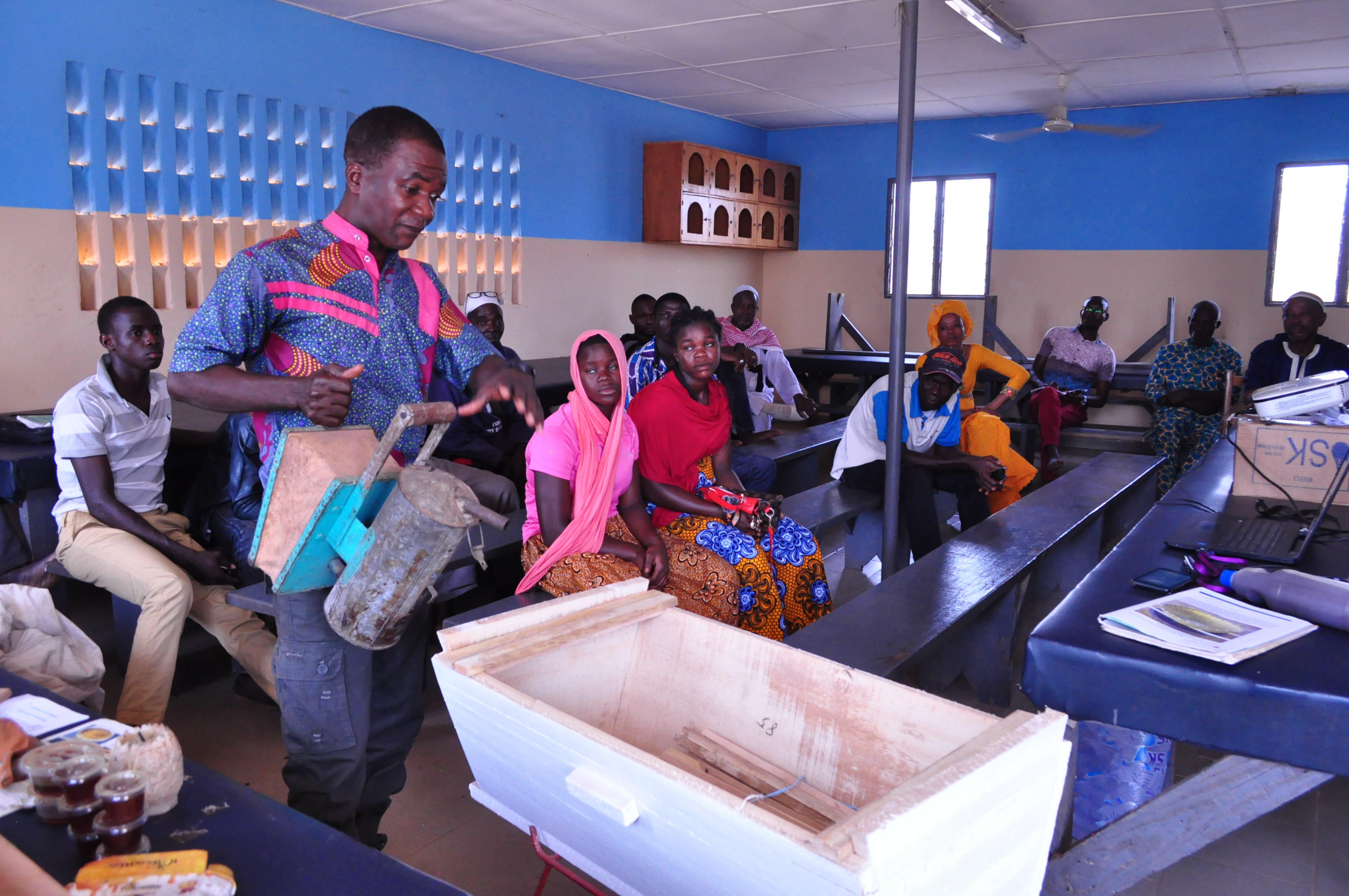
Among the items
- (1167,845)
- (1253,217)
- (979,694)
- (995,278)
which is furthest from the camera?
(995,278)

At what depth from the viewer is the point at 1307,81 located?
23.5 feet

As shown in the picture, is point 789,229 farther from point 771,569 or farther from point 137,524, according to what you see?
point 137,524

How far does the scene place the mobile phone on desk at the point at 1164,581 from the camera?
1.77m

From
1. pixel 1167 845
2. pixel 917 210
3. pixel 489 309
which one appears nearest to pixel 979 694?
pixel 1167 845

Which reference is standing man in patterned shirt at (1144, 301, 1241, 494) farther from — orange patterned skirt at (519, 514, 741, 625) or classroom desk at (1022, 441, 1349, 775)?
classroom desk at (1022, 441, 1349, 775)

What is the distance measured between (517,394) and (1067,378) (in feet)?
20.4

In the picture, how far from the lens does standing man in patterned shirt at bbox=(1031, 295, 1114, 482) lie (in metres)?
6.46

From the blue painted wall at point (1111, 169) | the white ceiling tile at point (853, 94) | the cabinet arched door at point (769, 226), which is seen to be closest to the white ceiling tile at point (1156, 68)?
the blue painted wall at point (1111, 169)

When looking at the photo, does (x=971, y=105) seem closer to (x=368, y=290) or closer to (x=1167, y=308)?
(x=1167, y=308)

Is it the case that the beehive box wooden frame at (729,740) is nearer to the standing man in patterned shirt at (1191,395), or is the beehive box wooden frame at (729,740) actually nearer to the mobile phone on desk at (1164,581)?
the mobile phone on desk at (1164,581)

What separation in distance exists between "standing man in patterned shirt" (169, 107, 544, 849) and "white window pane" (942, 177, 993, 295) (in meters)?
8.34

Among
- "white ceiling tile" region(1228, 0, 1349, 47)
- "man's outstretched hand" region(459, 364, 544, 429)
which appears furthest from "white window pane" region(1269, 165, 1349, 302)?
"man's outstretched hand" region(459, 364, 544, 429)

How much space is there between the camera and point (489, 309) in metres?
5.09

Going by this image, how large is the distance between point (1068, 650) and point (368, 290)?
4.39ft
